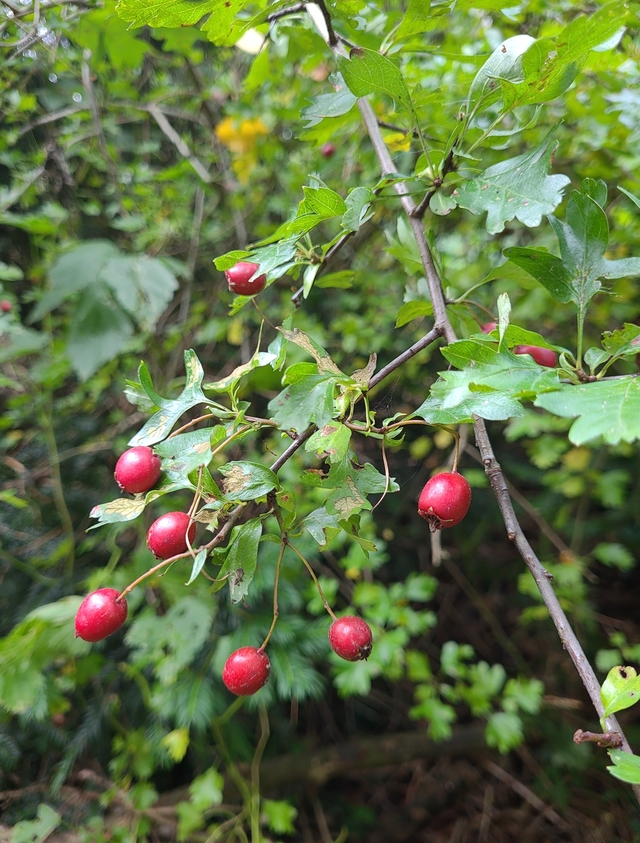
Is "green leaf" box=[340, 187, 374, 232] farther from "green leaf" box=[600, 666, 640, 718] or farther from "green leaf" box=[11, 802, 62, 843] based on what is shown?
"green leaf" box=[11, 802, 62, 843]

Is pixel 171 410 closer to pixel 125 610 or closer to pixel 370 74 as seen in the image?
pixel 125 610

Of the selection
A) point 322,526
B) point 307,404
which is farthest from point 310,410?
point 322,526

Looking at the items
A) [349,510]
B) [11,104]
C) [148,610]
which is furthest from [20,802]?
[11,104]

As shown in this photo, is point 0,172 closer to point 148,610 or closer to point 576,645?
point 148,610

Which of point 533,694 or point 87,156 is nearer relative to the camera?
point 533,694

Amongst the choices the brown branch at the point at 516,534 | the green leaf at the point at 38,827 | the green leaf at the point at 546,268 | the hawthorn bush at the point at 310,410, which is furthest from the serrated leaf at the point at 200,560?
the green leaf at the point at 38,827

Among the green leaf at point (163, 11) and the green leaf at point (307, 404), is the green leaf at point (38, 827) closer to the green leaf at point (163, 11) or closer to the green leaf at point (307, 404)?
the green leaf at point (307, 404)

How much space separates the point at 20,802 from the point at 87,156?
6.15ft

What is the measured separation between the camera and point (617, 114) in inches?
43.4

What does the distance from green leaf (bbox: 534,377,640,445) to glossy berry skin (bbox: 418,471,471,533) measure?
0.17m

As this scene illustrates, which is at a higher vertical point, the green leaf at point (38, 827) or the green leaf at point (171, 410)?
the green leaf at point (171, 410)

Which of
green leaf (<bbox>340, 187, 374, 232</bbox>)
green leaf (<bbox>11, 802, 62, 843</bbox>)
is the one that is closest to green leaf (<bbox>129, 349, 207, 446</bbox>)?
green leaf (<bbox>340, 187, 374, 232</bbox>)

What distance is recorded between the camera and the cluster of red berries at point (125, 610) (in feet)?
1.87

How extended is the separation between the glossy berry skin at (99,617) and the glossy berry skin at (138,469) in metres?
0.14
